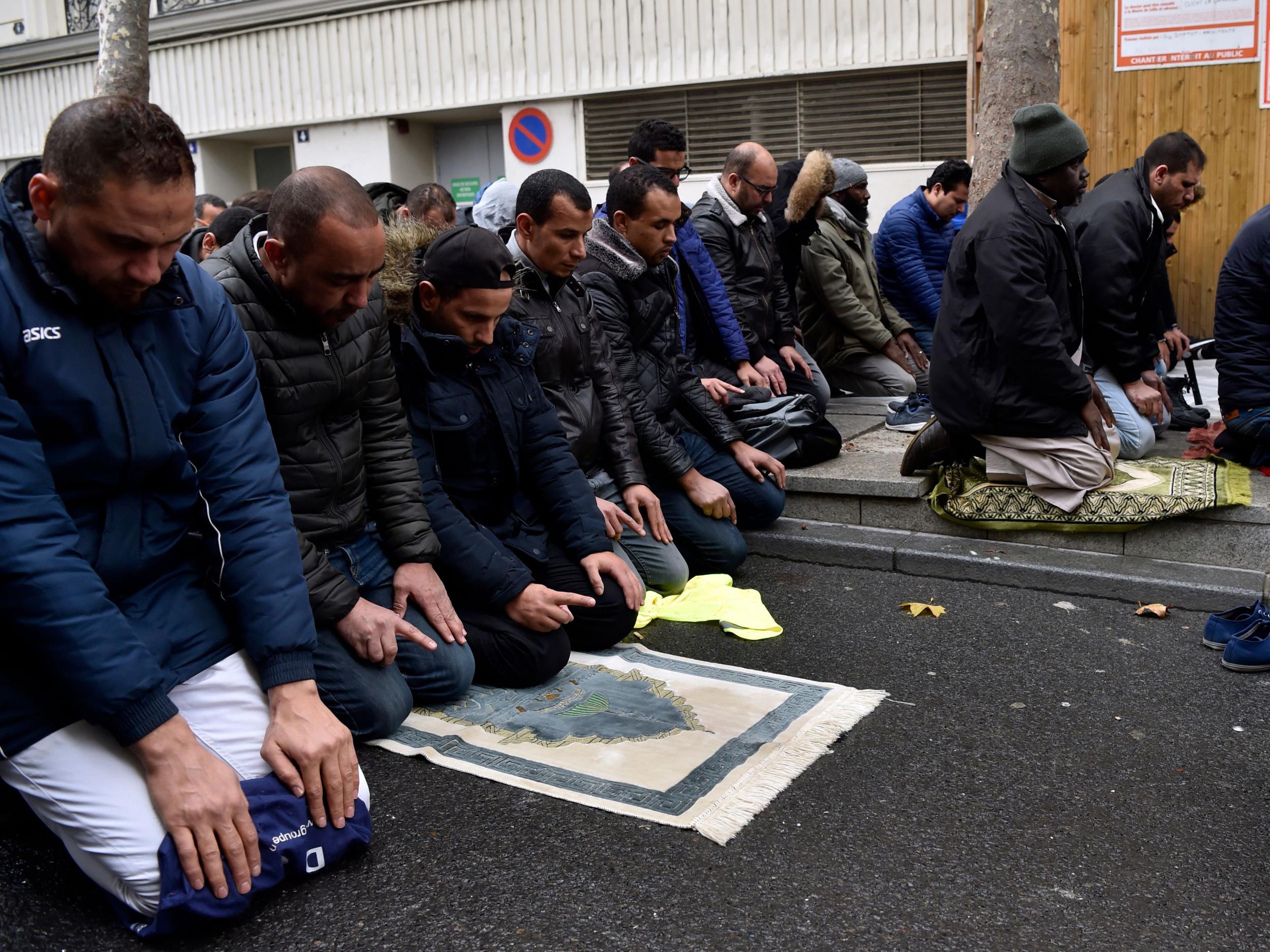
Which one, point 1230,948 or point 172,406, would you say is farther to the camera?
point 172,406

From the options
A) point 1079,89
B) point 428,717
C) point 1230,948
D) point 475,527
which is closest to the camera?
point 1230,948

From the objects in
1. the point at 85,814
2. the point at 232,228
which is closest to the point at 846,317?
the point at 232,228

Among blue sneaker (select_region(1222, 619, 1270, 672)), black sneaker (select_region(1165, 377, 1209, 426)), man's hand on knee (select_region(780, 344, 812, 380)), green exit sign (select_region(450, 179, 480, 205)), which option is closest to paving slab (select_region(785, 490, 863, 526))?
man's hand on knee (select_region(780, 344, 812, 380))

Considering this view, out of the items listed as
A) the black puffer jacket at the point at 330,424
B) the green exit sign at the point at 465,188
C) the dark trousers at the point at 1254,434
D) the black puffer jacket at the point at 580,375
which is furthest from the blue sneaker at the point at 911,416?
the green exit sign at the point at 465,188

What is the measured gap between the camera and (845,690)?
164 inches

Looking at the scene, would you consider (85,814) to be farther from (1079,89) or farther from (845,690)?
(1079,89)

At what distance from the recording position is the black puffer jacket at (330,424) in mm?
3705

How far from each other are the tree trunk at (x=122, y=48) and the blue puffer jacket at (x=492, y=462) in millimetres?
6293

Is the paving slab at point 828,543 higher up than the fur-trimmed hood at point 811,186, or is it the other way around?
the fur-trimmed hood at point 811,186

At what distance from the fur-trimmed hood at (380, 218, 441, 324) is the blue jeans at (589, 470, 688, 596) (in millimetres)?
1313

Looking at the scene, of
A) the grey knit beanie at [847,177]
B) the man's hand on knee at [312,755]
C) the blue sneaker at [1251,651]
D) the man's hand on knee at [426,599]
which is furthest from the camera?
the grey knit beanie at [847,177]

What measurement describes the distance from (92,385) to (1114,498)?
4.39 meters

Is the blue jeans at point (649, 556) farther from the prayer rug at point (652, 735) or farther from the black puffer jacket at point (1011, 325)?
the black puffer jacket at point (1011, 325)

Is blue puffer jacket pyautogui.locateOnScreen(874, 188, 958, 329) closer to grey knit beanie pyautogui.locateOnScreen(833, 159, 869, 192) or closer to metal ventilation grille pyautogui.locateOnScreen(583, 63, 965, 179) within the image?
A: grey knit beanie pyautogui.locateOnScreen(833, 159, 869, 192)
